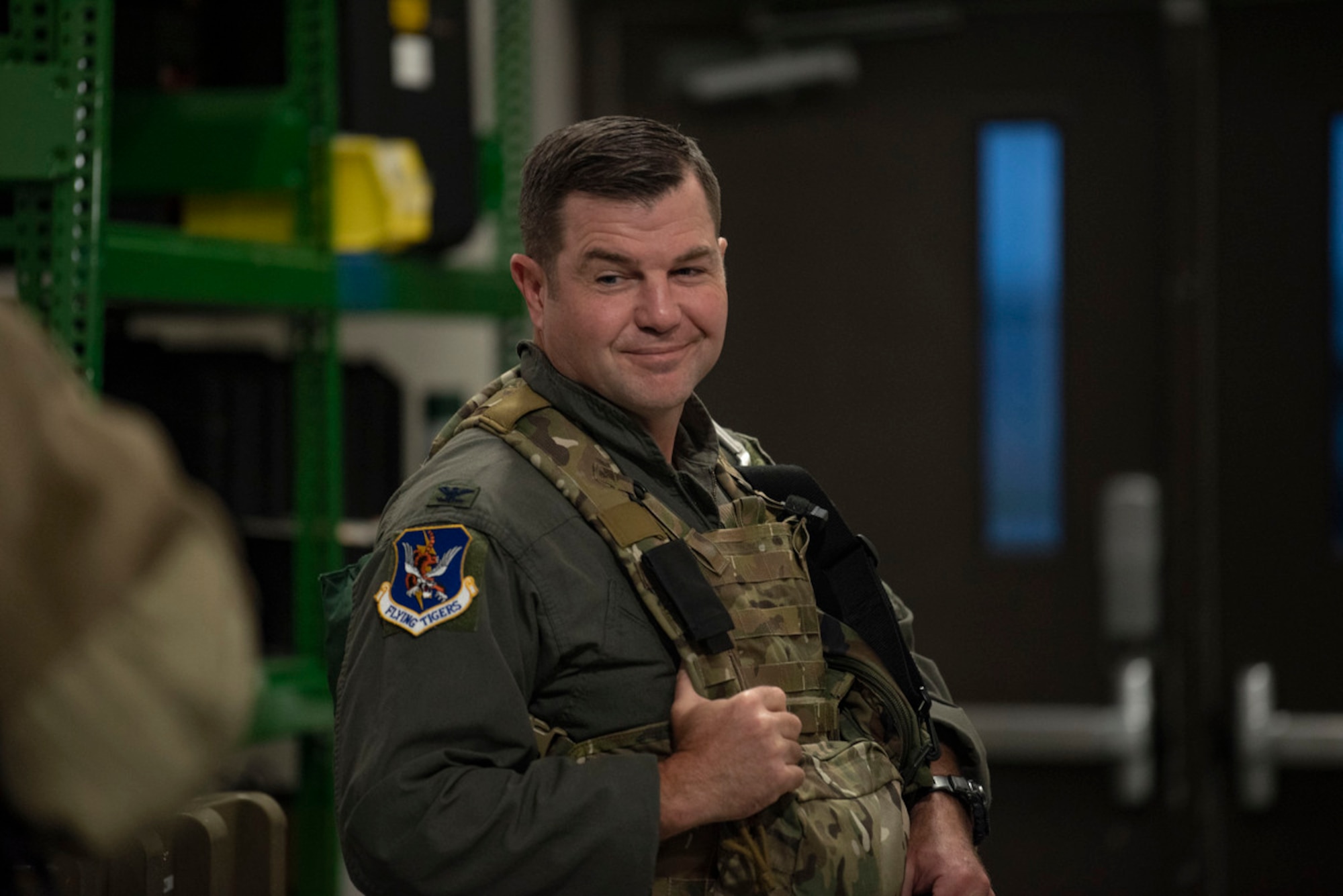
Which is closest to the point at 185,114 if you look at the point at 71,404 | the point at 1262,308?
the point at 71,404

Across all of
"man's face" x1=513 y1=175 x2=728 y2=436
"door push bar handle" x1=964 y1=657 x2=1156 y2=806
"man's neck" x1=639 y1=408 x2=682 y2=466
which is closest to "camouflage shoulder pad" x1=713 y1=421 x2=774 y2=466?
"man's neck" x1=639 y1=408 x2=682 y2=466

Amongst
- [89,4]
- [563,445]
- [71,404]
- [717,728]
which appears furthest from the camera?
[89,4]

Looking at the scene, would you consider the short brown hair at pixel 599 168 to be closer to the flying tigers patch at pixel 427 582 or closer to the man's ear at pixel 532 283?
the man's ear at pixel 532 283

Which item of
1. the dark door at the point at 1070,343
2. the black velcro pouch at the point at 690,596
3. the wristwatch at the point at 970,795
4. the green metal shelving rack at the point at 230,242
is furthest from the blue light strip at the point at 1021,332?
the black velcro pouch at the point at 690,596

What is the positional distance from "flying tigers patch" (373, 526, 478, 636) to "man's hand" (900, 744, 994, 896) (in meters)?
0.51

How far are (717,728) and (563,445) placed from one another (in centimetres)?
30

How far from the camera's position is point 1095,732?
10.6ft

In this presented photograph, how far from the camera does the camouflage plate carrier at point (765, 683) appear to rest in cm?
129

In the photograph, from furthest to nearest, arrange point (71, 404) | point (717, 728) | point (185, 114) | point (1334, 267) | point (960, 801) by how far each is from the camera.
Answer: point (1334, 267) < point (185, 114) < point (960, 801) < point (717, 728) < point (71, 404)

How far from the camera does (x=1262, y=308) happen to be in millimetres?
3205

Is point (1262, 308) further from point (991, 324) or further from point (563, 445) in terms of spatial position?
point (563, 445)

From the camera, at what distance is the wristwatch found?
1.54 meters

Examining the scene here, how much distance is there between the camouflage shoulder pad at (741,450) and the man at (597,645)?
0.30 feet

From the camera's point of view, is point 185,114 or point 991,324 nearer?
point 185,114
